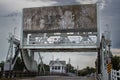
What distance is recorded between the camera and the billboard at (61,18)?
127 feet

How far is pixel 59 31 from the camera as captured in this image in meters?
39.8

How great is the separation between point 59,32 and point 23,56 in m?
6.51

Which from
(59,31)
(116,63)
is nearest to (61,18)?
(59,31)

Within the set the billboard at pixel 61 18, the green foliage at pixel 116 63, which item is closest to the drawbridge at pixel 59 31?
the billboard at pixel 61 18

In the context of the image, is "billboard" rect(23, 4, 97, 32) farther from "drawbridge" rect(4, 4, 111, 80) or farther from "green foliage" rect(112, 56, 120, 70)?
"green foliage" rect(112, 56, 120, 70)

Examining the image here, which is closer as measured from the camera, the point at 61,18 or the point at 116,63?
the point at 61,18

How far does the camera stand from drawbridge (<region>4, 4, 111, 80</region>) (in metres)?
37.7

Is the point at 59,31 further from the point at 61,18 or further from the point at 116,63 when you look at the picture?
the point at 116,63

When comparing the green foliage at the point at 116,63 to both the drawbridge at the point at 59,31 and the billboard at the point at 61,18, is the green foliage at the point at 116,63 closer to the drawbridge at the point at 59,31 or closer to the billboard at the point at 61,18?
the drawbridge at the point at 59,31

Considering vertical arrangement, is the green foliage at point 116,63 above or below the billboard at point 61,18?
below

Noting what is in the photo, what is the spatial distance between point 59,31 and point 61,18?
6.80ft

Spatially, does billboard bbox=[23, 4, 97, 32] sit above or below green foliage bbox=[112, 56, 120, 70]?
above

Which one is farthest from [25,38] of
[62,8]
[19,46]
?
[62,8]

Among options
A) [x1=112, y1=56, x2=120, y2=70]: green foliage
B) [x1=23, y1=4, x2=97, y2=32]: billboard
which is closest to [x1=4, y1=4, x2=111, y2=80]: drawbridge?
[x1=23, y1=4, x2=97, y2=32]: billboard
